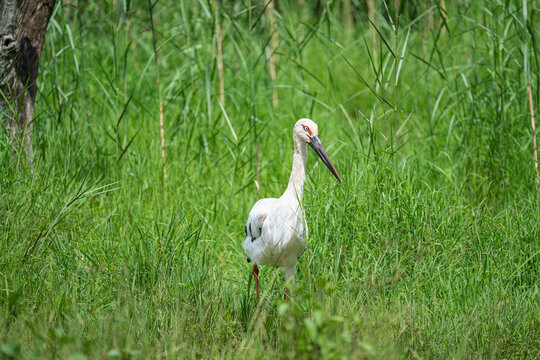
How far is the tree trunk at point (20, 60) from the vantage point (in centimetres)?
393

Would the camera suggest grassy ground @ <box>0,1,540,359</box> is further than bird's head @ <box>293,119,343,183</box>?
No

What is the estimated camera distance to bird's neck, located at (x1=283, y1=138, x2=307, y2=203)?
3.46 meters

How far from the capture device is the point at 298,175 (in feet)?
11.5

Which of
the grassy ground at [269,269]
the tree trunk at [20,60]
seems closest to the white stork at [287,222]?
the grassy ground at [269,269]

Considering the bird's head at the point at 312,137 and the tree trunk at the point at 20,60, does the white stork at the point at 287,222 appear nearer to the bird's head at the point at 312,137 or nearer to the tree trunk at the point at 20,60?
the bird's head at the point at 312,137

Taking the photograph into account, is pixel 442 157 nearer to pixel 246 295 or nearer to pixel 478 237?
pixel 478 237

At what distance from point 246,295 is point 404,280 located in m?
0.99

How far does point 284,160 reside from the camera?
5.04m

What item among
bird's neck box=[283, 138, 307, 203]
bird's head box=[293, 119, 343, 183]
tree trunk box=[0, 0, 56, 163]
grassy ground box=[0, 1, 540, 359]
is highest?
tree trunk box=[0, 0, 56, 163]

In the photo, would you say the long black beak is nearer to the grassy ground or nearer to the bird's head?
the bird's head

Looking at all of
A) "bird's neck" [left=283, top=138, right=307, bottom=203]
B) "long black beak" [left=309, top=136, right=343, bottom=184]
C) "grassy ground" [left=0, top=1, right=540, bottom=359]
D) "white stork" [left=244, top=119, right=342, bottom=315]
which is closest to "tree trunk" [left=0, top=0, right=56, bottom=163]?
"grassy ground" [left=0, top=1, right=540, bottom=359]

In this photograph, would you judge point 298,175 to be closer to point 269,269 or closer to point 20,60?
point 269,269

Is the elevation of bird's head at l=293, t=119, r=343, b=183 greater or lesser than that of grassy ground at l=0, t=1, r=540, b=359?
greater

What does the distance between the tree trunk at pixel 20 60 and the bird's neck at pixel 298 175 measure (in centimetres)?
184
